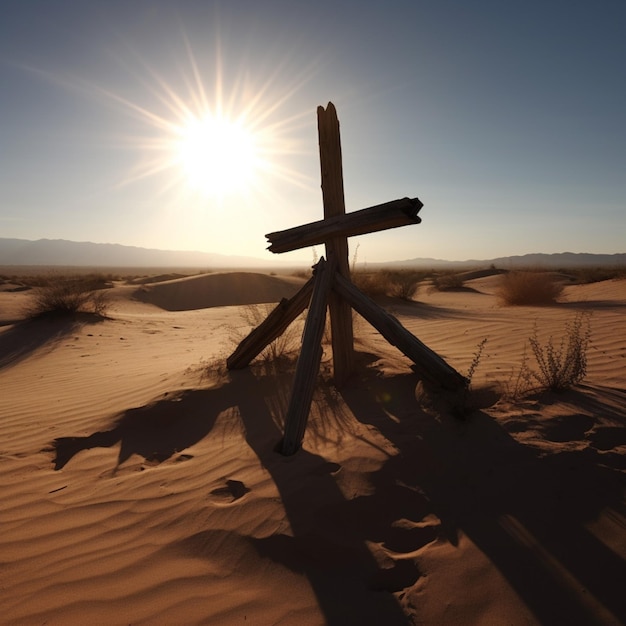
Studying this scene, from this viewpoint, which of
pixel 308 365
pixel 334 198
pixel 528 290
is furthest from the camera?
pixel 528 290

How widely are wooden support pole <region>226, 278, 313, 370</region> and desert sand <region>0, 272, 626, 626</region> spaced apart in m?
0.26

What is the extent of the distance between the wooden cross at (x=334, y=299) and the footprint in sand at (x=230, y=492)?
45 cm

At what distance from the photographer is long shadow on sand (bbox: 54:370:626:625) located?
1732 mm

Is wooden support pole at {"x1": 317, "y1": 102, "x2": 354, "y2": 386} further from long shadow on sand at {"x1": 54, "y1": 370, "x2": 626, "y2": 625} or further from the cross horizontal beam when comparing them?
long shadow on sand at {"x1": 54, "y1": 370, "x2": 626, "y2": 625}

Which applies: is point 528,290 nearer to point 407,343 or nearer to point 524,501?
point 407,343

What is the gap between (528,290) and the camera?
10891 mm

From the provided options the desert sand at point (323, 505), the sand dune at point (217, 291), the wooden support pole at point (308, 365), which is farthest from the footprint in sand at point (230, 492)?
the sand dune at point (217, 291)

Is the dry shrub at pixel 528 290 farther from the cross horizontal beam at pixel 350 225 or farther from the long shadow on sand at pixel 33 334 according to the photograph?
the long shadow on sand at pixel 33 334

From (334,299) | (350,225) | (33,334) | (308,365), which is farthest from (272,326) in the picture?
(33,334)

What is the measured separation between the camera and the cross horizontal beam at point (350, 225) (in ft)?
9.89


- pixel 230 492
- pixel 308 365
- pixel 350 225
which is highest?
pixel 350 225

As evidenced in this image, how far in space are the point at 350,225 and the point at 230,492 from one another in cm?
235

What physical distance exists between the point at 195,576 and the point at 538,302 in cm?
1109

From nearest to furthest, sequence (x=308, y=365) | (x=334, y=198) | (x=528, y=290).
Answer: (x=308, y=365) < (x=334, y=198) < (x=528, y=290)
